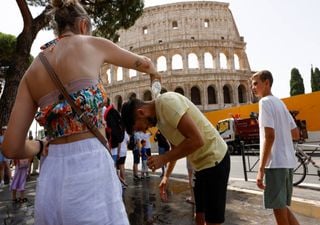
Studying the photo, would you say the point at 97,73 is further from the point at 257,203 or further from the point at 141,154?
the point at 141,154

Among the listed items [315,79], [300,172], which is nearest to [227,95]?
[315,79]

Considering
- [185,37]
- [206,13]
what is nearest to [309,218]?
[185,37]

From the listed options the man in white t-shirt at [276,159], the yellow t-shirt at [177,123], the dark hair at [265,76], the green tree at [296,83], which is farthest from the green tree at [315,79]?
the yellow t-shirt at [177,123]

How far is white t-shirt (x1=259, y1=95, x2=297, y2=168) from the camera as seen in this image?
10.0ft

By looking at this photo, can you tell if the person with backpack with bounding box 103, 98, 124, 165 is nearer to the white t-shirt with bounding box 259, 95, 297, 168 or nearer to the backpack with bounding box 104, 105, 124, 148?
the backpack with bounding box 104, 105, 124, 148

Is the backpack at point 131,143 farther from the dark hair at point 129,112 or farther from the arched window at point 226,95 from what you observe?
the arched window at point 226,95

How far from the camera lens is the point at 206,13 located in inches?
2078

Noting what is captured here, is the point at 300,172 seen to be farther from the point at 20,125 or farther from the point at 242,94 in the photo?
the point at 242,94

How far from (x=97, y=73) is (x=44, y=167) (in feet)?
1.60

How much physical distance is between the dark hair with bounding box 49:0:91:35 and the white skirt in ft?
1.92

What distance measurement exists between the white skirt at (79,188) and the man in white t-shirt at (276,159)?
2.01 meters

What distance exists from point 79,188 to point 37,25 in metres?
11.8

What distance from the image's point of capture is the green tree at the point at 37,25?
10680 mm

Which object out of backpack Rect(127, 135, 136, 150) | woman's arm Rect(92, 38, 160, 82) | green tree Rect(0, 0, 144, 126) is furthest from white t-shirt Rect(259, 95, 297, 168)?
green tree Rect(0, 0, 144, 126)
